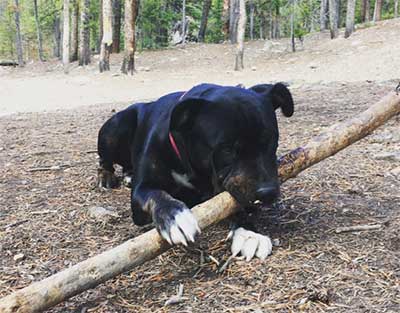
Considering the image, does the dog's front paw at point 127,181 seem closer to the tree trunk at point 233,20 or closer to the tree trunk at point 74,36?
the tree trunk at point 233,20

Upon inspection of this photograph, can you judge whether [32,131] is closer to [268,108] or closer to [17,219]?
[17,219]

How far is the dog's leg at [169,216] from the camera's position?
239 centimetres

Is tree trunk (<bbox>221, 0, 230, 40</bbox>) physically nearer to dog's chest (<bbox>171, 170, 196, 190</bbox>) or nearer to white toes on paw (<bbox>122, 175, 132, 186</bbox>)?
white toes on paw (<bbox>122, 175, 132, 186</bbox>)

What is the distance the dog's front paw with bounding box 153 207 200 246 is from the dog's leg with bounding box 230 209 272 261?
374 mm

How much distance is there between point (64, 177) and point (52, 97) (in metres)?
10.2

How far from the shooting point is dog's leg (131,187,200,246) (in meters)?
2.39

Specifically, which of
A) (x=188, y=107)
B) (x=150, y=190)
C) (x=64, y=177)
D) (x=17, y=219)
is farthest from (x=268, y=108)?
(x=64, y=177)

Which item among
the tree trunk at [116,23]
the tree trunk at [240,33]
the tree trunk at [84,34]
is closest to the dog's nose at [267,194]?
the tree trunk at [240,33]

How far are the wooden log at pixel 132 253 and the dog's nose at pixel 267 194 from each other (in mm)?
159

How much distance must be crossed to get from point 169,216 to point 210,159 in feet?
1.26

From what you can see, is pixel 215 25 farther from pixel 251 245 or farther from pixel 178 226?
pixel 178 226

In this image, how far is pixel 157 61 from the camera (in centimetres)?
2223

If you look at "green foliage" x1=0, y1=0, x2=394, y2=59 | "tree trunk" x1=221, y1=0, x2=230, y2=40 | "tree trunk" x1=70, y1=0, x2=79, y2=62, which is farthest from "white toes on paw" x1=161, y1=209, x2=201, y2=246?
"tree trunk" x1=221, y1=0, x2=230, y2=40

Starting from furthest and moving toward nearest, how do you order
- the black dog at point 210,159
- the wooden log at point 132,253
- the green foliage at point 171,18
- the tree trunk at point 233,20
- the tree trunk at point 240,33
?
the tree trunk at point 233,20 → the green foliage at point 171,18 → the tree trunk at point 240,33 → the black dog at point 210,159 → the wooden log at point 132,253
